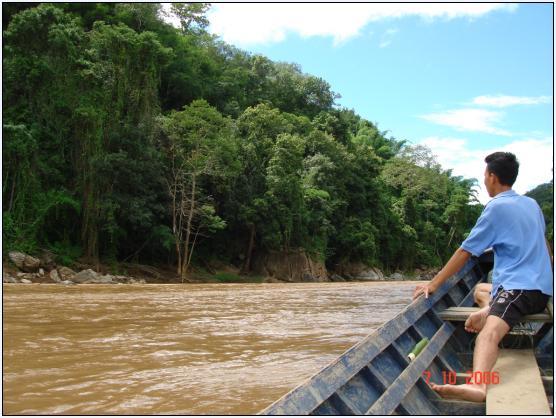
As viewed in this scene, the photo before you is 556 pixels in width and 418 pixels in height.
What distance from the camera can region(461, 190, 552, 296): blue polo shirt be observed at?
3.06 m

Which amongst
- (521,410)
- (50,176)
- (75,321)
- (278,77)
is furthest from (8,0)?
(278,77)

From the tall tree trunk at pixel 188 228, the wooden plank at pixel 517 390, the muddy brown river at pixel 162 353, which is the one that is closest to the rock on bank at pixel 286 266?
the tall tree trunk at pixel 188 228

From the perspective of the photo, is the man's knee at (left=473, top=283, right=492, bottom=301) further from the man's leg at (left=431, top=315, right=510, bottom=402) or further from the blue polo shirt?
the man's leg at (left=431, top=315, right=510, bottom=402)

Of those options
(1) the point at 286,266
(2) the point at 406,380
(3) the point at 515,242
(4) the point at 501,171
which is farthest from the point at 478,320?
(1) the point at 286,266

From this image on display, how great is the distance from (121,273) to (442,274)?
1949cm

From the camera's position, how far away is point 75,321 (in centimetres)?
809

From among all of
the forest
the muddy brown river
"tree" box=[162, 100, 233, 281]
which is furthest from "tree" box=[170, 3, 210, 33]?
the muddy brown river

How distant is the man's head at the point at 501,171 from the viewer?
10.5ft

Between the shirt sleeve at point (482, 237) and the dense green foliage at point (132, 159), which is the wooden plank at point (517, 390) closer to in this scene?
the shirt sleeve at point (482, 237)

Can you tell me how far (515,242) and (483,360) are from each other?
2.35 feet

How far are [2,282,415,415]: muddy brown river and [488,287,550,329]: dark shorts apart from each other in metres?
1.95

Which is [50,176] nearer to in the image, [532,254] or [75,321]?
[75,321]

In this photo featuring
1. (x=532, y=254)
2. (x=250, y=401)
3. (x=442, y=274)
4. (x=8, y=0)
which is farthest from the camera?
(x=8, y=0)

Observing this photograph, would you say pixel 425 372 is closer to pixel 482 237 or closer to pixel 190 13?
pixel 482 237
